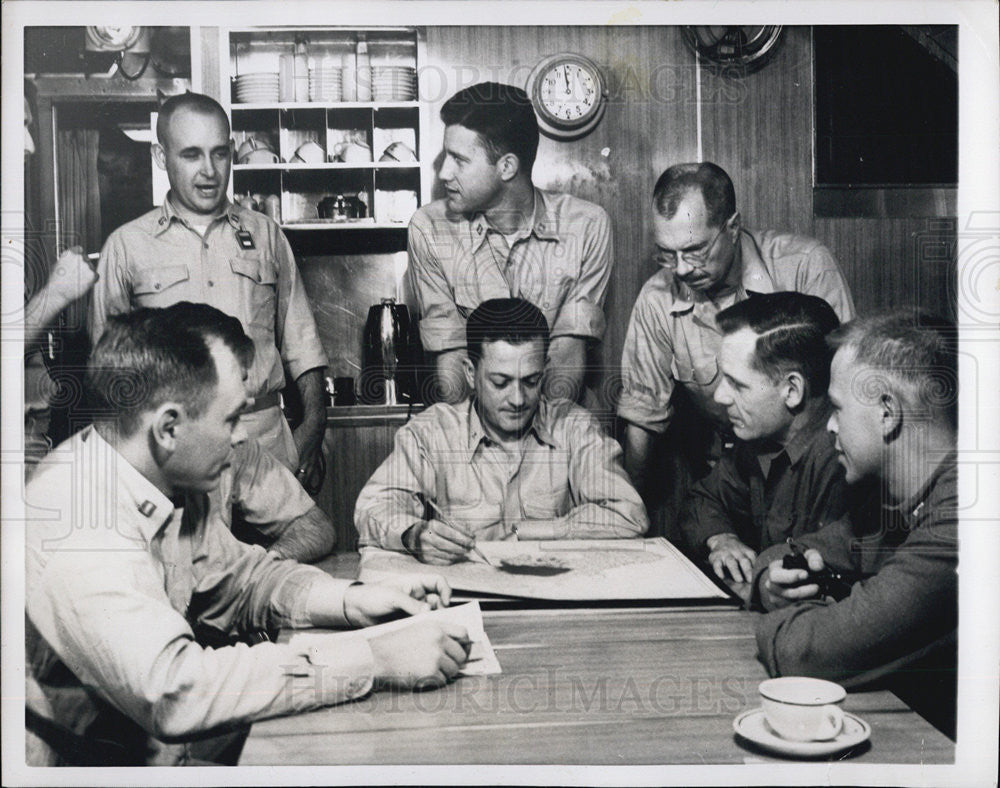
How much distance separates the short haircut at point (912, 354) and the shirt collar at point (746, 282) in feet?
0.69

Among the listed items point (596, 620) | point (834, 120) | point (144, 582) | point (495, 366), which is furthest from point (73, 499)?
point (834, 120)

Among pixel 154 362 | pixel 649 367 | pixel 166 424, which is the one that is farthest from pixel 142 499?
pixel 649 367

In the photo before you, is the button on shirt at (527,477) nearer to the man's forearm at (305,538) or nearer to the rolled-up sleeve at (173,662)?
the man's forearm at (305,538)

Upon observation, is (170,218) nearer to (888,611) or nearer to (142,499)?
(142,499)

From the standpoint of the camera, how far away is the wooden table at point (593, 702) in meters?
2.17

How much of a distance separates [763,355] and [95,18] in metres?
1.79

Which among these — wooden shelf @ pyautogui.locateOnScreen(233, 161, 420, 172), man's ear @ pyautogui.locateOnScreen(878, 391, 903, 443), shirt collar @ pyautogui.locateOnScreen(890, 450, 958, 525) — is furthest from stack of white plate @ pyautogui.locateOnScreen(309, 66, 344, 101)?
shirt collar @ pyautogui.locateOnScreen(890, 450, 958, 525)

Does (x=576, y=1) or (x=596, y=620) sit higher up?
(x=576, y=1)

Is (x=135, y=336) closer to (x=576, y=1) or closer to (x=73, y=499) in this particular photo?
(x=73, y=499)

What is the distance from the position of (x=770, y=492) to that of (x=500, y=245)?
0.88 metres

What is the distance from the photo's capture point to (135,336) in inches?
89.1

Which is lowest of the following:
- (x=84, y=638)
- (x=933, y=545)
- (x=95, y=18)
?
(x=84, y=638)

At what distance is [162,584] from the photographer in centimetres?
221

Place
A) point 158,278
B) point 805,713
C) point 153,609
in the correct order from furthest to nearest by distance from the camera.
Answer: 1. point 158,278
2. point 153,609
3. point 805,713
